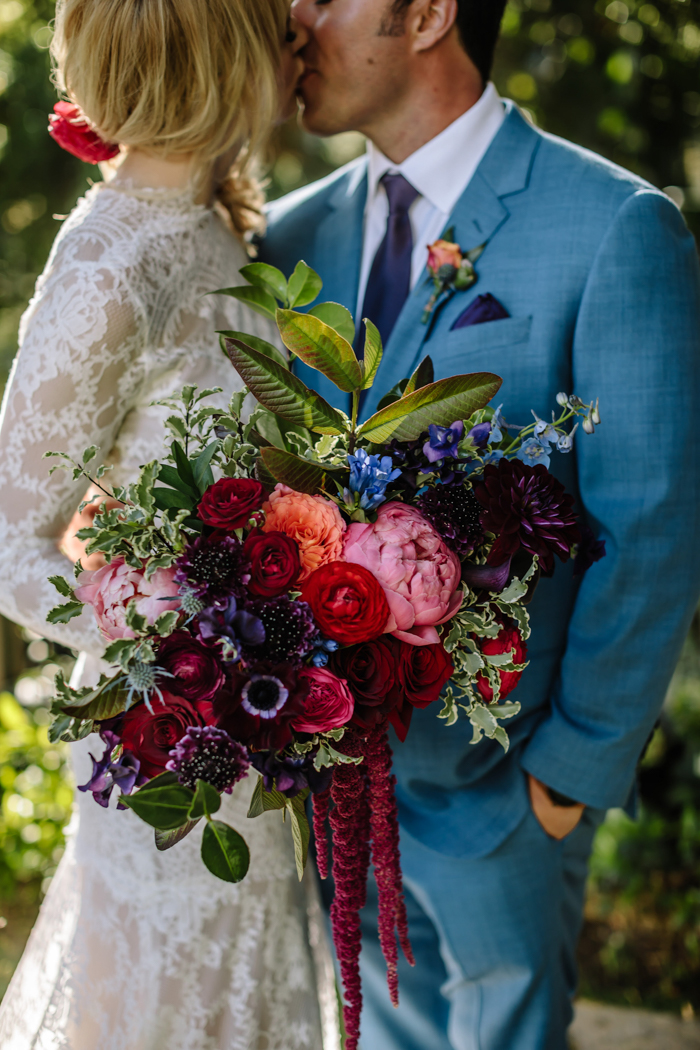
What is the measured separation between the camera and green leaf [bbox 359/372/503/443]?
111 cm

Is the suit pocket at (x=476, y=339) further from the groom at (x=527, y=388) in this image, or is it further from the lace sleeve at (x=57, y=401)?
the lace sleeve at (x=57, y=401)

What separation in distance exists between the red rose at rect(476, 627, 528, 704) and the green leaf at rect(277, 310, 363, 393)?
41 cm

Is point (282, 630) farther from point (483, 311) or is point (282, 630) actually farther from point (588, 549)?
point (483, 311)

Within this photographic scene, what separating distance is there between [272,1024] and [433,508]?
3.60 ft

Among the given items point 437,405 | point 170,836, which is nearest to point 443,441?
point 437,405

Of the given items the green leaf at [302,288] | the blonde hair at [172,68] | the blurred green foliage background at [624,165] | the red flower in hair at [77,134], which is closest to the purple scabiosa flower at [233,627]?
the green leaf at [302,288]

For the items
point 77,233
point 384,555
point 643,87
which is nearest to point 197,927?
point 384,555

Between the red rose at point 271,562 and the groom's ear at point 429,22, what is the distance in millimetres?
1416

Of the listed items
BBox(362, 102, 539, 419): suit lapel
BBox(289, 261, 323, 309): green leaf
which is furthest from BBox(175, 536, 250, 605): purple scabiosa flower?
BBox(362, 102, 539, 419): suit lapel

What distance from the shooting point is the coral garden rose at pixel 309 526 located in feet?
3.48

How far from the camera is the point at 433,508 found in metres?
1.12

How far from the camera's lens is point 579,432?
1719 mm

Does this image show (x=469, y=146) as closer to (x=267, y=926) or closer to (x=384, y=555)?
(x=384, y=555)

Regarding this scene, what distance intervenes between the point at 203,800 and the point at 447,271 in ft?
4.04
